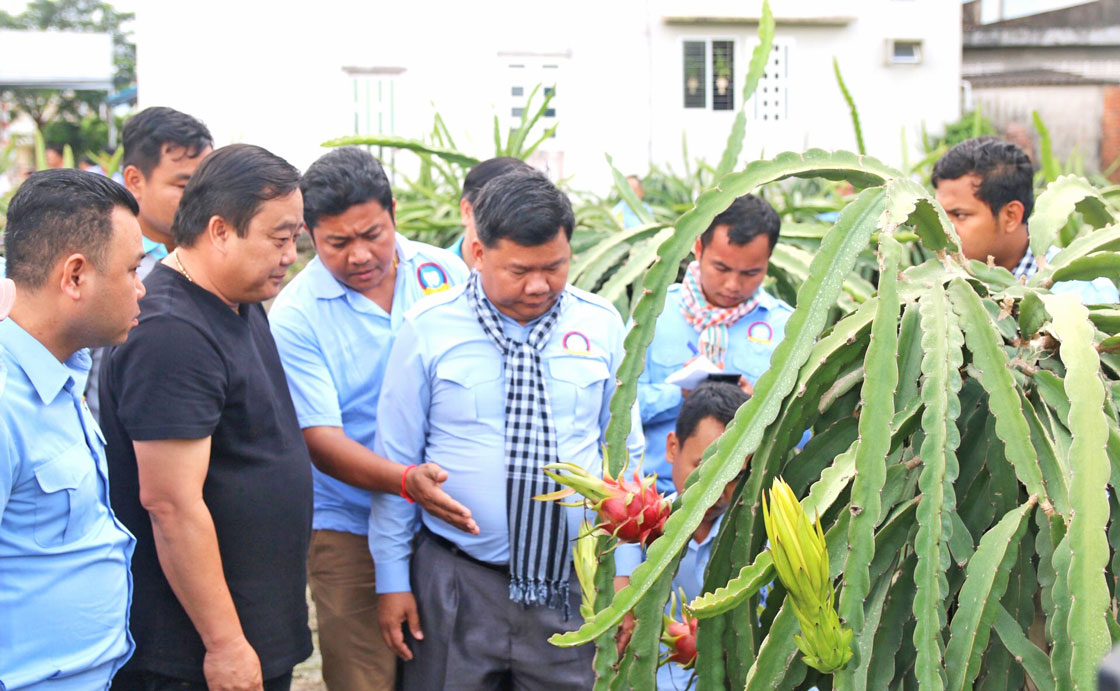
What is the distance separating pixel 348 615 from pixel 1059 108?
62.5 feet

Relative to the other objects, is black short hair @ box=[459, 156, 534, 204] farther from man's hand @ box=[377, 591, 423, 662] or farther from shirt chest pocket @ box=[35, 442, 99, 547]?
shirt chest pocket @ box=[35, 442, 99, 547]

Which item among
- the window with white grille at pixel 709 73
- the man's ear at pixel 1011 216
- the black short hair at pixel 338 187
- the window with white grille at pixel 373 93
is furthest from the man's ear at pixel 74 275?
the window with white grille at pixel 709 73

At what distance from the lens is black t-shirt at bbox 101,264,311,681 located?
7.73 feet

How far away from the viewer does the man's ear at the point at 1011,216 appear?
343 cm

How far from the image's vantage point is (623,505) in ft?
5.50

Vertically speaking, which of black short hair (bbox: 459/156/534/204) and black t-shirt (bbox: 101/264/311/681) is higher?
black short hair (bbox: 459/156/534/204)

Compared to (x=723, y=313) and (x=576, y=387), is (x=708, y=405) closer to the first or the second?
(x=576, y=387)

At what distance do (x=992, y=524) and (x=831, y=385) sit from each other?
1.02ft

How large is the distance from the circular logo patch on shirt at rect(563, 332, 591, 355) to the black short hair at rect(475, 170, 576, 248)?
262 millimetres

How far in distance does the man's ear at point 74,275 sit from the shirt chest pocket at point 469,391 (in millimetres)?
940

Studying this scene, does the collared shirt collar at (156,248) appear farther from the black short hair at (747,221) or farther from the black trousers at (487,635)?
the black short hair at (747,221)

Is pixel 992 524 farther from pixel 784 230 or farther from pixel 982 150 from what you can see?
pixel 784 230

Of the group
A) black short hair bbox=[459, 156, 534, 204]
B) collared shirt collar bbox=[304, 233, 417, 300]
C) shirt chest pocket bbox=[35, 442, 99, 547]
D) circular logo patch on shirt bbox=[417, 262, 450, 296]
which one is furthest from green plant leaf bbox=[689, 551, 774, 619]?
black short hair bbox=[459, 156, 534, 204]

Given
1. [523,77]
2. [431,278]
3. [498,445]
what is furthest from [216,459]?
[523,77]
